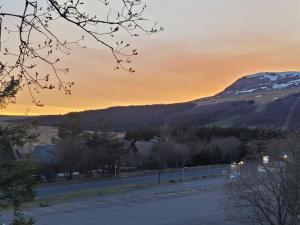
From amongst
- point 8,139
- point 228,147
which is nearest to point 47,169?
point 228,147

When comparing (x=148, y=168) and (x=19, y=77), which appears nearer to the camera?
(x=19, y=77)

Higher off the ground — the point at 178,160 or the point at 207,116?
the point at 207,116

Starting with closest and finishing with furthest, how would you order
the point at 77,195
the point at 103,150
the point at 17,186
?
the point at 17,186
the point at 77,195
the point at 103,150

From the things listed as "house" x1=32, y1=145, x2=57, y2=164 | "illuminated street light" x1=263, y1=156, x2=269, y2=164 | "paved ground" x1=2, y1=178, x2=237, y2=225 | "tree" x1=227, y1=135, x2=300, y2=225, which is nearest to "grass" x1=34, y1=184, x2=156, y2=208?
"paved ground" x1=2, y1=178, x2=237, y2=225

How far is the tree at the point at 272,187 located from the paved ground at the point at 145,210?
247 inches

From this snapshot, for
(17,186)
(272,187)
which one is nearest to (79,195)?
(272,187)

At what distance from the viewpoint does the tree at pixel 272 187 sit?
21922 millimetres

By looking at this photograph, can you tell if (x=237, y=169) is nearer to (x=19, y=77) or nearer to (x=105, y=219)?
(x=105, y=219)

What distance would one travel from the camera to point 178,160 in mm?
74312

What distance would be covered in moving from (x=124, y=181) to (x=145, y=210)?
18.6m

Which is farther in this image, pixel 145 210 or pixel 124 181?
pixel 124 181

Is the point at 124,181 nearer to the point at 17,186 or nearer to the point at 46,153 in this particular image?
the point at 46,153

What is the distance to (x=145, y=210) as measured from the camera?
4016 cm

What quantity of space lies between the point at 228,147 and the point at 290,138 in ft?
196
